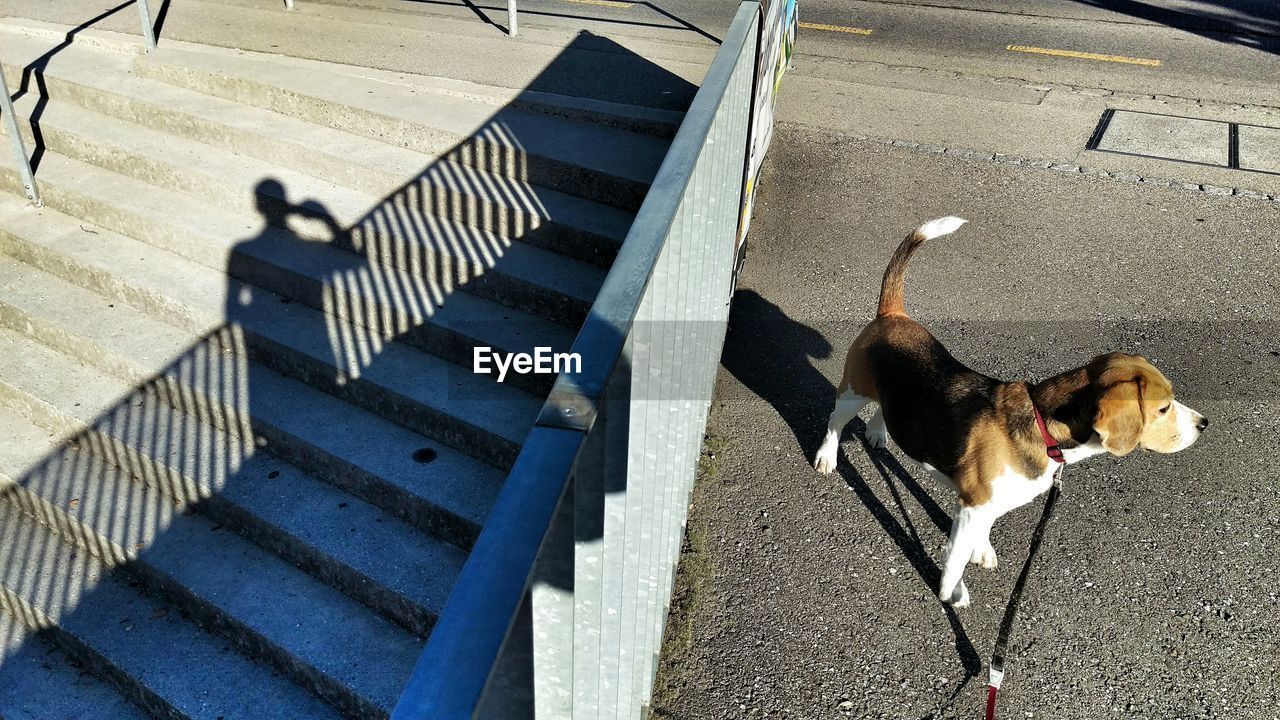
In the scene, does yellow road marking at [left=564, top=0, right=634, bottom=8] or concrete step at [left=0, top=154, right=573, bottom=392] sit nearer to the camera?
concrete step at [left=0, top=154, right=573, bottom=392]

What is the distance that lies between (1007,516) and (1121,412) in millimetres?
1378

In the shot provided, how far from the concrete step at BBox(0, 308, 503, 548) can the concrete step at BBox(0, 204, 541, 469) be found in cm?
9

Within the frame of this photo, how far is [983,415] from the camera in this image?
3.78 meters

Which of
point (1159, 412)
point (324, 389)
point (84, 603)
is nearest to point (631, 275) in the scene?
point (1159, 412)

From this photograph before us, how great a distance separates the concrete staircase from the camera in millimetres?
3932

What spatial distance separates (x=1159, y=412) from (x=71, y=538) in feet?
15.2

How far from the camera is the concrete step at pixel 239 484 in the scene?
3.91 m

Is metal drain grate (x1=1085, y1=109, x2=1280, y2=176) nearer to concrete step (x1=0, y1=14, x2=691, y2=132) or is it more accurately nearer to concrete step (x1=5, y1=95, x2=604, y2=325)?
concrete step (x1=0, y1=14, x2=691, y2=132)

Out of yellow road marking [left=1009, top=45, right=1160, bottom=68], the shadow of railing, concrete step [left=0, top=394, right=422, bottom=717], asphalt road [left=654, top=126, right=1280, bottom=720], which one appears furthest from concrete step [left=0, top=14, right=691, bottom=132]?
the shadow of railing

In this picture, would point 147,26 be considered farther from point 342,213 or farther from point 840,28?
point 840,28

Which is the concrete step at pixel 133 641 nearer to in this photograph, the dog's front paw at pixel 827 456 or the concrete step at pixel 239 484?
the concrete step at pixel 239 484

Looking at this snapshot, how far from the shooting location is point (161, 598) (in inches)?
164

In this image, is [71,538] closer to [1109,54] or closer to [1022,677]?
[1022,677]

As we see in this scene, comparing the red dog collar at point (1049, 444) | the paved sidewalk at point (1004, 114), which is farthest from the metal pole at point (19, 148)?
the paved sidewalk at point (1004, 114)
